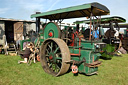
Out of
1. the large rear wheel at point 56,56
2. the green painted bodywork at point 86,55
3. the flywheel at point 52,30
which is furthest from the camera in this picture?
the flywheel at point 52,30

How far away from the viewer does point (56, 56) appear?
445 centimetres

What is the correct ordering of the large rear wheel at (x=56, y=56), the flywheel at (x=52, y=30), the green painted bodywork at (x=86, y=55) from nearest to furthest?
the large rear wheel at (x=56, y=56)
the green painted bodywork at (x=86, y=55)
the flywheel at (x=52, y=30)

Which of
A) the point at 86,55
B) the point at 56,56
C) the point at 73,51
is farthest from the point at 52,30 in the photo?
the point at 86,55

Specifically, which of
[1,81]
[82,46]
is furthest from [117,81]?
[1,81]

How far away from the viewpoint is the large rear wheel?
376 cm

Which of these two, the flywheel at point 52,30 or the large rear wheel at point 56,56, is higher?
the flywheel at point 52,30

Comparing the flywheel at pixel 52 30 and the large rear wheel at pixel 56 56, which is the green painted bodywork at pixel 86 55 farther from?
the flywheel at pixel 52 30

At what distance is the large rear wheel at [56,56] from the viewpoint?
12.4 ft

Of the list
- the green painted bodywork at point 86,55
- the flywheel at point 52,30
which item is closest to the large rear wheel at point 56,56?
the flywheel at point 52,30

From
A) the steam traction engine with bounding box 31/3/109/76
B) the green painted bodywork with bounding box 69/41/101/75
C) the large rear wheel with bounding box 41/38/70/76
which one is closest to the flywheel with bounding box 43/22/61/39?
the steam traction engine with bounding box 31/3/109/76

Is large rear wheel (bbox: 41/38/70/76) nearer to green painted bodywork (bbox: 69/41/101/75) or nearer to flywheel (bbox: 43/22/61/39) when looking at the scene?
flywheel (bbox: 43/22/61/39)

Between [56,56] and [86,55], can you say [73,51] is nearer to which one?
[86,55]

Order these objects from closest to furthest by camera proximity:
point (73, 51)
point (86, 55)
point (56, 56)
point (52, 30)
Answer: point (86, 55)
point (73, 51)
point (56, 56)
point (52, 30)

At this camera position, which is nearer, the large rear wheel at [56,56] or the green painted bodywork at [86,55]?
the large rear wheel at [56,56]
